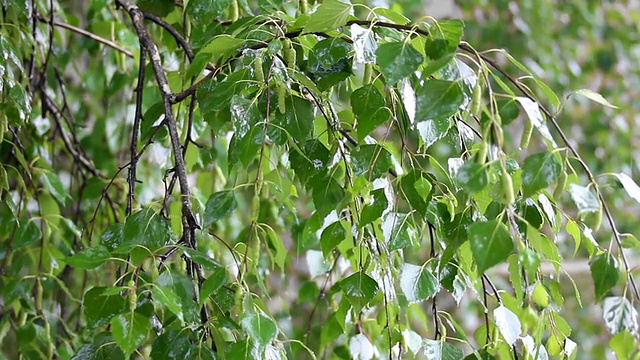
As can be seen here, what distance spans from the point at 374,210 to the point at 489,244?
15 cm

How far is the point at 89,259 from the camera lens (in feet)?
1.77

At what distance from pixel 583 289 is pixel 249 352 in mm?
2060

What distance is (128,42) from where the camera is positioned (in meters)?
1.08

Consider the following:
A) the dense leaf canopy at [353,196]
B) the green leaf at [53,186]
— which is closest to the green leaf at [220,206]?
the dense leaf canopy at [353,196]

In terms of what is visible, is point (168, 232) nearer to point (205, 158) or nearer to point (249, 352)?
point (249, 352)

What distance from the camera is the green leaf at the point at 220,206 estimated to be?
59cm

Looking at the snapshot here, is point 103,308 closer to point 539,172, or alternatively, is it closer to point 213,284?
point 213,284

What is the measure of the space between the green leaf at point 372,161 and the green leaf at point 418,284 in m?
0.08

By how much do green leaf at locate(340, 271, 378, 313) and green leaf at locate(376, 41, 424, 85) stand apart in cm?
19

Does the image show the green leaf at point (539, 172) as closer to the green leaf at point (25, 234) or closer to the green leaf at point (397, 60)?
the green leaf at point (397, 60)

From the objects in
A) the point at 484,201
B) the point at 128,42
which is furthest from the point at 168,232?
the point at 128,42

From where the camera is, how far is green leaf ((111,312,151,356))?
480 millimetres

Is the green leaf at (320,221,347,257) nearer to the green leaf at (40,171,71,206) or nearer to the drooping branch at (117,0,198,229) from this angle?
the drooping branch at (117,0,198,229)

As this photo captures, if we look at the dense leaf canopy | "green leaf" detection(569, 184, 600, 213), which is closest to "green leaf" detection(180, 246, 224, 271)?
the dense leaf canopy
